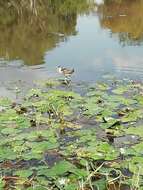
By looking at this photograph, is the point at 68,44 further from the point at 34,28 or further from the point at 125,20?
the point at 125,20

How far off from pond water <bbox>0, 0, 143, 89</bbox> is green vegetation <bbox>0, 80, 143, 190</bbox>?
1798 millimetres

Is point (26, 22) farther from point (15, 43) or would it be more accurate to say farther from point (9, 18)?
point (15, 43)

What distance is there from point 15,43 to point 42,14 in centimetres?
711

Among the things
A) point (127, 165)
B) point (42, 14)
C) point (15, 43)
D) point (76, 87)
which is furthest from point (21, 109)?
point (42, 14)

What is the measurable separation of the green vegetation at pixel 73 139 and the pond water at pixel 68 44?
180 centimetres

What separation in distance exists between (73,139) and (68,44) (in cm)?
769

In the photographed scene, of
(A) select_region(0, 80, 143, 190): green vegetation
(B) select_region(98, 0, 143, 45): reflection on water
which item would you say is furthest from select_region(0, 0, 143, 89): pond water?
(A) select_region(0, 80, 143, 190): green vegetation

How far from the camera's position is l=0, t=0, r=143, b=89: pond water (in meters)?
9.88

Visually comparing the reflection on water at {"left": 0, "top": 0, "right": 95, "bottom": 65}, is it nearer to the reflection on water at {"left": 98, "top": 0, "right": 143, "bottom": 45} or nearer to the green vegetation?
the reflection on water at {"left": 98, "top": 0, "right": 143, "bottom": 45}

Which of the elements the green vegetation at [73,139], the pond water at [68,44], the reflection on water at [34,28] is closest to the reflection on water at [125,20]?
the pond water at [68,44]

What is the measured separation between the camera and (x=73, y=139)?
19.3 ft

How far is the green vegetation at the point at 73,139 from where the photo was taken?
15.2 ft

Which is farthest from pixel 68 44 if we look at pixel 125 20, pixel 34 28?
pixel 125 20

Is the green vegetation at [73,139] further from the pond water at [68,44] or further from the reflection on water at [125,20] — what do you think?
the reflection on water at [125,20]
